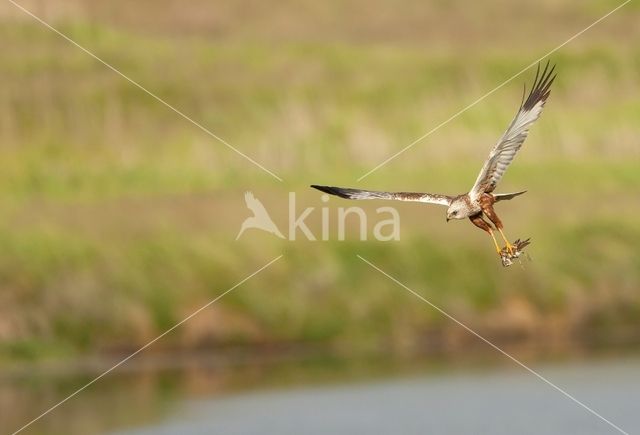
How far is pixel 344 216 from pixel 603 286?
4370mm

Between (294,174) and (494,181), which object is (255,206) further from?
(494,181)

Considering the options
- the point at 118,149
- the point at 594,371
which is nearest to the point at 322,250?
the point at 594,371

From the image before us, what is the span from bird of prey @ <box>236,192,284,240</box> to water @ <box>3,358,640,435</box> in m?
3.55

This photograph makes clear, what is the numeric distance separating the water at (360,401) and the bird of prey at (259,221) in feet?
11.6

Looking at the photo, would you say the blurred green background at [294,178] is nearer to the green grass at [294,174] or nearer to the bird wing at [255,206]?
the green grass at [294,174]

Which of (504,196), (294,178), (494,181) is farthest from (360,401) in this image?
(294,178)

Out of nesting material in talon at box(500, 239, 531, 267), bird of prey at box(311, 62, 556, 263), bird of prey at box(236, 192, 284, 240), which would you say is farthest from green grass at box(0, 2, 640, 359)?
nesting material in talon at box(500, 239, 531, 267)

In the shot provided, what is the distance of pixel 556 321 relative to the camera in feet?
94.6

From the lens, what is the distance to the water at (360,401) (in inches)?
929

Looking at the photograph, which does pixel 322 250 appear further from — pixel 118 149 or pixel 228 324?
pixel 118 149

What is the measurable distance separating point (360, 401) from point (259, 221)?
6.17 m

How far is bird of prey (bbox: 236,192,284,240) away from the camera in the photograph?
30406 millimetres

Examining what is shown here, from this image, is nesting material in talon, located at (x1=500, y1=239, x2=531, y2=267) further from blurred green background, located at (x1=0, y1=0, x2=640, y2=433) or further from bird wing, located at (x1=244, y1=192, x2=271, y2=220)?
bird wing, located at (x1=244, y1=192, x2=271, y2=220)

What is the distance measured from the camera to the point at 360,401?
2523 cm
